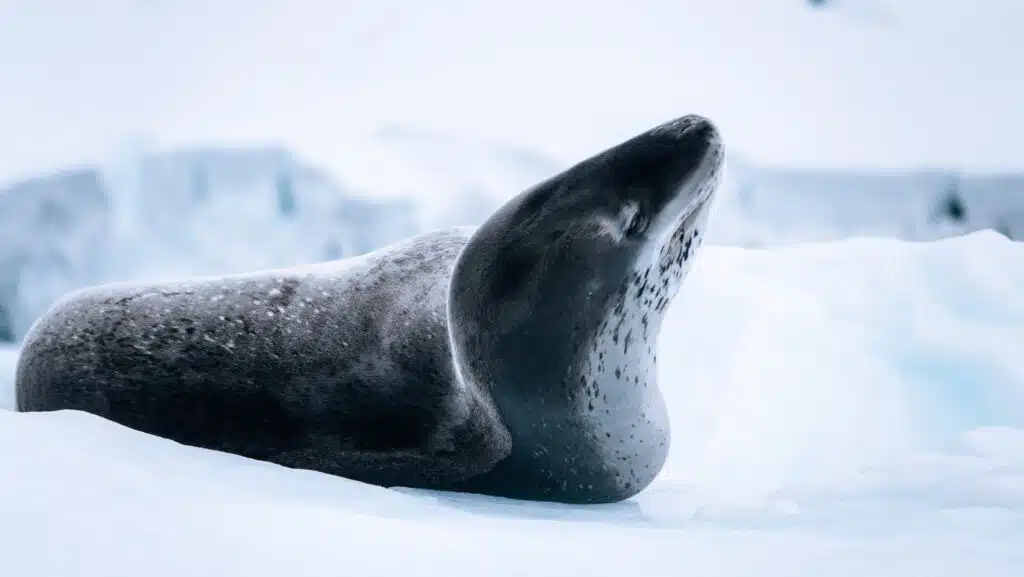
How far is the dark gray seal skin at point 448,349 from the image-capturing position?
1353mm

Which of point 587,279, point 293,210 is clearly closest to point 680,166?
point 587,279

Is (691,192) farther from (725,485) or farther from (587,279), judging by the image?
(725,485)

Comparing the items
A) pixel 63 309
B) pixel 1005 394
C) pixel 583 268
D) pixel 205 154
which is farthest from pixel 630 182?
pixel 205 154

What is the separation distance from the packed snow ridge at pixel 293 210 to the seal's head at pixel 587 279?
376 cm

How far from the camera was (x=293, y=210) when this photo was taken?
5211 millimetres

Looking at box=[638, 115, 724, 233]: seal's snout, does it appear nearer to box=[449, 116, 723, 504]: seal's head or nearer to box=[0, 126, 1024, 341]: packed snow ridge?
box=[449, 116, 723, 504]: seal's head

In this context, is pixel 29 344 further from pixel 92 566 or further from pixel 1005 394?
pixel 1005 394

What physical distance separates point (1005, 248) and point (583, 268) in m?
2.31

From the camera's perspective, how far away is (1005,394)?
2.26 metres

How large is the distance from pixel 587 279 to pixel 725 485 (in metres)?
0.51

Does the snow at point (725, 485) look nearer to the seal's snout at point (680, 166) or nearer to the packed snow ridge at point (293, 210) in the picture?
the seal's snout at point (680, 166)

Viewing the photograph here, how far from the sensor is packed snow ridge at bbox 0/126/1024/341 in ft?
15.4

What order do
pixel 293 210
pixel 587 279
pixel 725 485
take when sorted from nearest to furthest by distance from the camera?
pixel 587 279
pixel 725 485
pixel 293 210

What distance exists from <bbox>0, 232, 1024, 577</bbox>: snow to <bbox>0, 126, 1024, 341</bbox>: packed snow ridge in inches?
85.6
